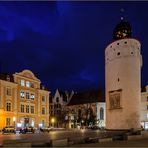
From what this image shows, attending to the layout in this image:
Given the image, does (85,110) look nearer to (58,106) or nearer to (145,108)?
(58,106)

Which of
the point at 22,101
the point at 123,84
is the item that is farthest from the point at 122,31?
the point at 22,101

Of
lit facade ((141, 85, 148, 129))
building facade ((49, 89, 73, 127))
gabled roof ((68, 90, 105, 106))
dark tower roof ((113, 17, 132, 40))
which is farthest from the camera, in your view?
gabled roof ((68, 90, 105, 106))

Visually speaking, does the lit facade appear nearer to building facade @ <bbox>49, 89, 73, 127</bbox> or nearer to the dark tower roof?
building facade @ <bbox>49, 89, 73, 127</bbox>

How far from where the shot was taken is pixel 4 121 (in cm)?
5356

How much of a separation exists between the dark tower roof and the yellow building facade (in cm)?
1917

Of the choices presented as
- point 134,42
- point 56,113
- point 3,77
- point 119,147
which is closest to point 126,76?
point 134,42

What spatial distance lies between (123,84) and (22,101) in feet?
70.5

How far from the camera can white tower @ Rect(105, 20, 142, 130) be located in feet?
148

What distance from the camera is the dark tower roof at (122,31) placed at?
50.8m

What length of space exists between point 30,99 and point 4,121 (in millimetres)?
9014

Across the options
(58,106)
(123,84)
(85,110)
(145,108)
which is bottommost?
(85,110)

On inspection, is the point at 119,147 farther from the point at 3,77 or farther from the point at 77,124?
the point at 77,124

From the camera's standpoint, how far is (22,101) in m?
58.9

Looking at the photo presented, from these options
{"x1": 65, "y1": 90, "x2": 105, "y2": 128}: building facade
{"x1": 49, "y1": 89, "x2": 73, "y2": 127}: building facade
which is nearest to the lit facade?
{"x1": 65, "y1": 90, "x2": 105, "y2": 128}: building facade
